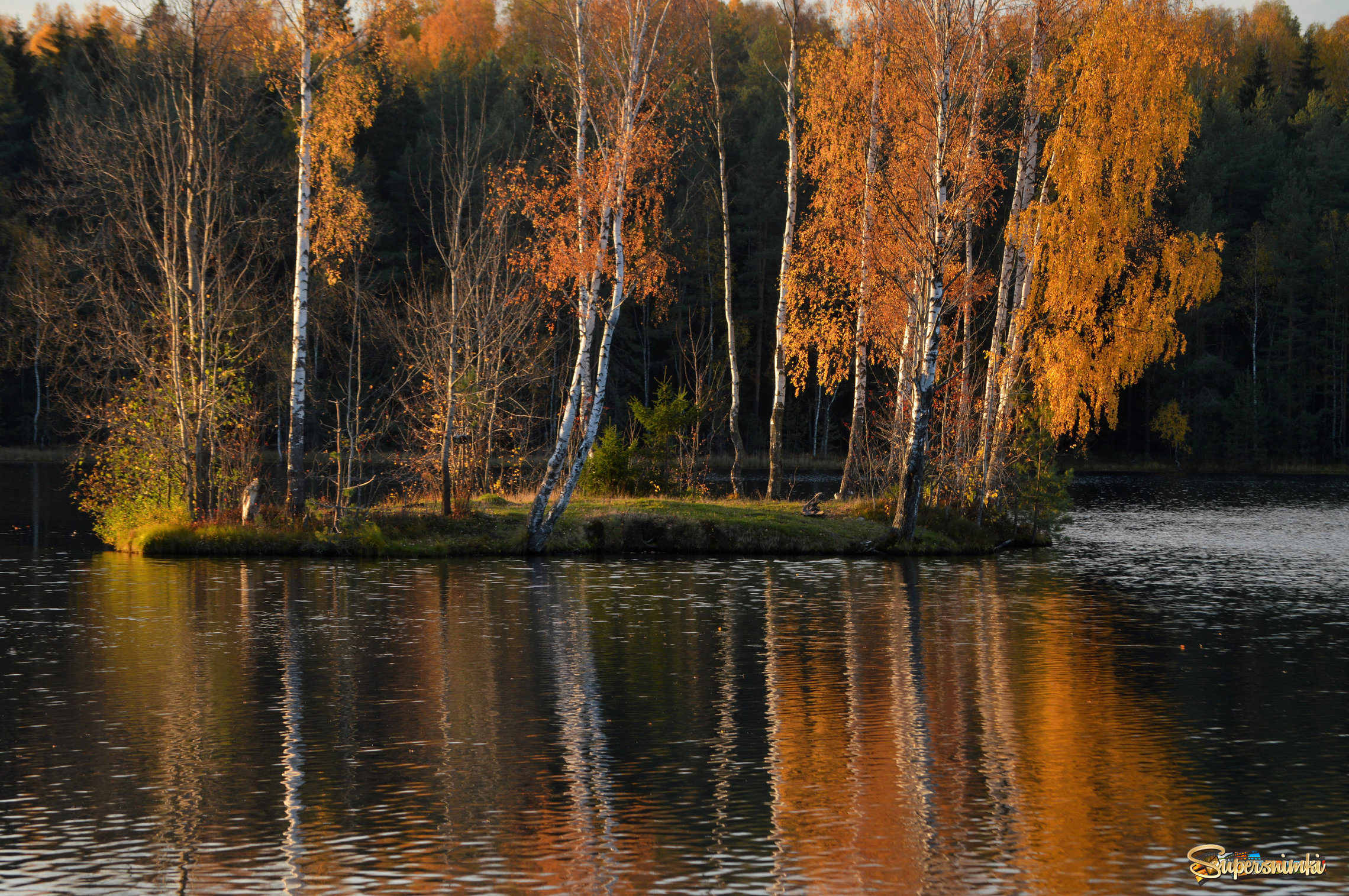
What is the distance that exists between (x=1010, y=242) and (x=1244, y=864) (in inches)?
993

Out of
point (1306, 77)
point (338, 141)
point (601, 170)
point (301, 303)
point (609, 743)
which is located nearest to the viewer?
point (609, 743)

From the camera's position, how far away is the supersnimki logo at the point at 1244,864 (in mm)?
8539

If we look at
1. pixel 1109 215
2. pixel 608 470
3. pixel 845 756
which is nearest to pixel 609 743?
pixel 845 756

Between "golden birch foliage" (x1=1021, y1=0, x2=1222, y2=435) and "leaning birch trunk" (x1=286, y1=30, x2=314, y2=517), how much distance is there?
17271 millimetres

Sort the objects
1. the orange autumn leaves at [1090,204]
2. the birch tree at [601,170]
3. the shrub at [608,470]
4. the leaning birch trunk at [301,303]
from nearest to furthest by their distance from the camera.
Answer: the leaning birch trunk at [301,303], the birch tree at [601,170], the orange autumn leaves at [1090,204], the shrub at [608,470]

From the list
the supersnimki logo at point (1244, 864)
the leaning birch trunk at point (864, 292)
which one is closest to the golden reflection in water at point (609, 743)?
the supersnimki logo at point (1244, 864)

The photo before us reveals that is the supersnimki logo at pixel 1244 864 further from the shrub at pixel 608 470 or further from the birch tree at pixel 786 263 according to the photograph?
the birch tree at pixel 786 263

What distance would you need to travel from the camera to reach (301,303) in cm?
2769

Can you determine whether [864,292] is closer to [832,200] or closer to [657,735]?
[832,200]

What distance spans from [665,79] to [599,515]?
33.9 ft

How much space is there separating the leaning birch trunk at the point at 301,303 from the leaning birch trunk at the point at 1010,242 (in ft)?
52.7

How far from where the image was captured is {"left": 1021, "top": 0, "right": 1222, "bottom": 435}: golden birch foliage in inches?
1225

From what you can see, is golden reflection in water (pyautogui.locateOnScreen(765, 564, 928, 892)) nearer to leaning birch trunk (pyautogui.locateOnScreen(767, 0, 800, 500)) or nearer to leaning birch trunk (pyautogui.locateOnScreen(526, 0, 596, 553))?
leaning birch trunk (pyautogui.locateOnScreen(526, 0, 596, 553))

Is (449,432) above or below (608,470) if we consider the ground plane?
above
